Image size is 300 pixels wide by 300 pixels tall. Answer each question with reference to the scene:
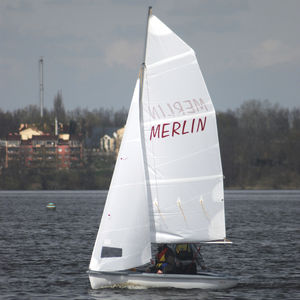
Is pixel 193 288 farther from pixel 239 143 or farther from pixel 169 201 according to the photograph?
pixel 239 143

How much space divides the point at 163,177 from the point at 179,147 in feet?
3.47

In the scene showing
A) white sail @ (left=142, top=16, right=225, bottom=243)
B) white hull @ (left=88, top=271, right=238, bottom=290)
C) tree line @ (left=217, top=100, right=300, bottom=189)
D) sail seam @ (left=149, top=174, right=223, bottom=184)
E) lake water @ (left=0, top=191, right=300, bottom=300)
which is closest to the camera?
white hull @ (left=88, top=271, right=238, bottom=290)

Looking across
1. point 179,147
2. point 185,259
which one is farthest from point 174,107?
point 185,259

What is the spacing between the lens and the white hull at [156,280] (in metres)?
25.5

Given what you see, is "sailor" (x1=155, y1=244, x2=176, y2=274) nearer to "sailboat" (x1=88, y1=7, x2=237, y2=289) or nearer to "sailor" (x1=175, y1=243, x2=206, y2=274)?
"sailor" (x1=175, y1=243, x2=206, y2=274)

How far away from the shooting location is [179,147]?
26.1 meters

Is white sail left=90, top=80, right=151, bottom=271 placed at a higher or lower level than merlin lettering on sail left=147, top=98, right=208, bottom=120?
lower

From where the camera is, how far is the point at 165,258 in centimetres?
2583

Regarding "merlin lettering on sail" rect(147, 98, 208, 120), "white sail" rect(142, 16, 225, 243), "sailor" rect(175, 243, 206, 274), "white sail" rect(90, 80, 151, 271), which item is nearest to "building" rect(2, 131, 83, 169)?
"white sail" rect(90, 80, 151, 271)

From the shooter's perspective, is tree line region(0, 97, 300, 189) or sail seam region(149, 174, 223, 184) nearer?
sail seam region(149, 174, 223, 184)

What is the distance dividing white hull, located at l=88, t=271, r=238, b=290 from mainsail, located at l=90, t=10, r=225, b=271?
0.94 feet

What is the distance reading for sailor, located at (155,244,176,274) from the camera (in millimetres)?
25750

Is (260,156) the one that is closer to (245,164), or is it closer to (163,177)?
(245,164)

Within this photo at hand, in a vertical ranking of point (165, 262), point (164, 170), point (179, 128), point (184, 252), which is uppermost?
point (179, 128)
